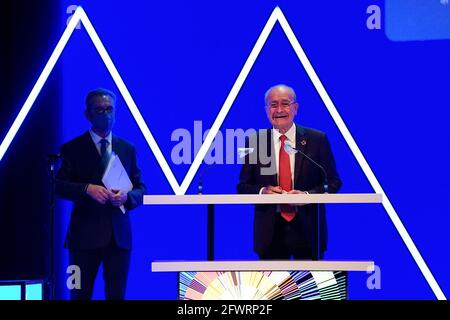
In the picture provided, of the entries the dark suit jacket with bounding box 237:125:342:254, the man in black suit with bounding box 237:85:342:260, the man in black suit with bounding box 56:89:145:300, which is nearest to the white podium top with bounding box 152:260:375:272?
the man in black suit with bounding box 237:85:342:260

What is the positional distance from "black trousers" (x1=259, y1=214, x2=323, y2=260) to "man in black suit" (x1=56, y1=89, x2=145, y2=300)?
3.44 ft

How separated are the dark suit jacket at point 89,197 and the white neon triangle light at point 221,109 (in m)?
0.57

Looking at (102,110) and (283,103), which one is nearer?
(283,103)

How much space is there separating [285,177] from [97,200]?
4.36ft

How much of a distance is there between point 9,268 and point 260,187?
229 centimetres

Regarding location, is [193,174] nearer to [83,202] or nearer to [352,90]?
[83,202]

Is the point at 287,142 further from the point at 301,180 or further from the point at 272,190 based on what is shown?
the point at 272,190

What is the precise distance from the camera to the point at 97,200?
6.05 metres

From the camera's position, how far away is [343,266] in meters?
4.84

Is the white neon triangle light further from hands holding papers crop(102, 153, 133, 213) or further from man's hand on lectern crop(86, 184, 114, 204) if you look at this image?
man's hand on lectern crop(86, 184, 114, 204)

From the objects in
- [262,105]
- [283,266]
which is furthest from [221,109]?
[283,266]

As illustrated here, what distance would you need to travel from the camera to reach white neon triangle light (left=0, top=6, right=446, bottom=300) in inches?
264

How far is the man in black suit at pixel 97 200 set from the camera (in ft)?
19.7

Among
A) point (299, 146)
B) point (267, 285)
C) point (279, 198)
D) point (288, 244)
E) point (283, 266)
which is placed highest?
point (299, 146)
